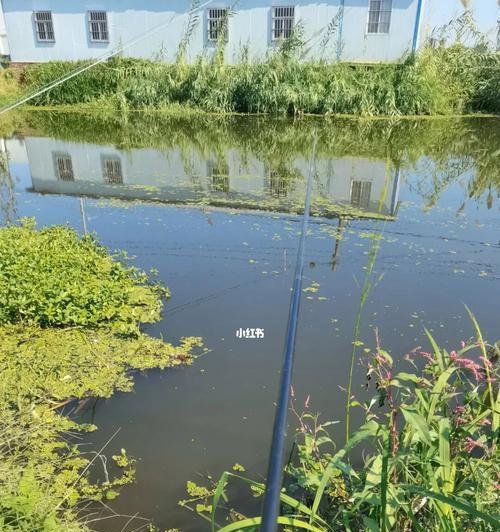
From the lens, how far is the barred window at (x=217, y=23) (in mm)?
14734

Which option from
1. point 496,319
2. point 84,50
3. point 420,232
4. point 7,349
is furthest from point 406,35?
point 7,349

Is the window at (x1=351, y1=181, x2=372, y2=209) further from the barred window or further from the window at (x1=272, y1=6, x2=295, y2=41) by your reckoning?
the barred window

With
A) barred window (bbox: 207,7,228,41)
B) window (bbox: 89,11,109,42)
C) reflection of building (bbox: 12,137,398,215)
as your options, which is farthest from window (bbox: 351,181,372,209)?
window (bbox: 89,11,109,42)

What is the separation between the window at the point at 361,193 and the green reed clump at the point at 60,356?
3.12 metres

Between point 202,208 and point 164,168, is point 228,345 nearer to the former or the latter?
point 202,208

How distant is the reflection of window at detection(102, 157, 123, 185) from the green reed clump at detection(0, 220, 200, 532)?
9.01 feet

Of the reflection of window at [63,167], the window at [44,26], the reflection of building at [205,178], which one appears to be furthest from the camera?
the window at [44,26]

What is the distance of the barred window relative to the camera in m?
14.7

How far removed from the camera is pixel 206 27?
49.3ft

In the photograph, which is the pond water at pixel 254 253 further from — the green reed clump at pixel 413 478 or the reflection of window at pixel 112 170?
the green reed clump at pixel 413 478

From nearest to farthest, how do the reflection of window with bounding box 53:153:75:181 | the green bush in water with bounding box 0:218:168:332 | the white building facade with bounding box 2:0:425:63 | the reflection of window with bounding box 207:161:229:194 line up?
the green bush in water with bounding box 0:218:168:332, the reflection of window with bounding box 207:161:229:194, the reflection of window with bounding box 53:153:75:181, the white building facade with bounding box 2:0:425:63

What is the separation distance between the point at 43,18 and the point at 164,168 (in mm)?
12226

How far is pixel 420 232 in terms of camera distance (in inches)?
193

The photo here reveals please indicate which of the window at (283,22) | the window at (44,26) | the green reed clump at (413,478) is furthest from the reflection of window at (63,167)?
the window at (44,26)
